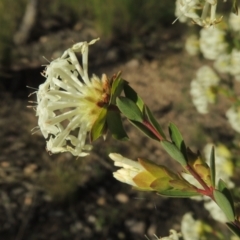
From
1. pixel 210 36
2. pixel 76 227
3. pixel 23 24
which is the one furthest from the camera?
pixel 23 24

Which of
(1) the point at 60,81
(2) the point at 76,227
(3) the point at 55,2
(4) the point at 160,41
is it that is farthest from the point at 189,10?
(3) the point at 55,2

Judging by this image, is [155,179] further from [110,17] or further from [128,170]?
[110,17]

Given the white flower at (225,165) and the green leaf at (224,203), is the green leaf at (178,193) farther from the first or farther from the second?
the white flower at (225,165)

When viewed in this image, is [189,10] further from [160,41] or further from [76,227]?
[160,41]

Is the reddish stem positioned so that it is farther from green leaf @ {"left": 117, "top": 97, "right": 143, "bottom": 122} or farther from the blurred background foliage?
the blurred background foliage

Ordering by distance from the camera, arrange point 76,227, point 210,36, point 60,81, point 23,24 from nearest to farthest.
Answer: point 60,81 → point 210,36 → point 76,227 → point 23,24

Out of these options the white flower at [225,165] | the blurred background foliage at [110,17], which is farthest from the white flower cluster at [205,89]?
the blurred background foliage at [110,17]
